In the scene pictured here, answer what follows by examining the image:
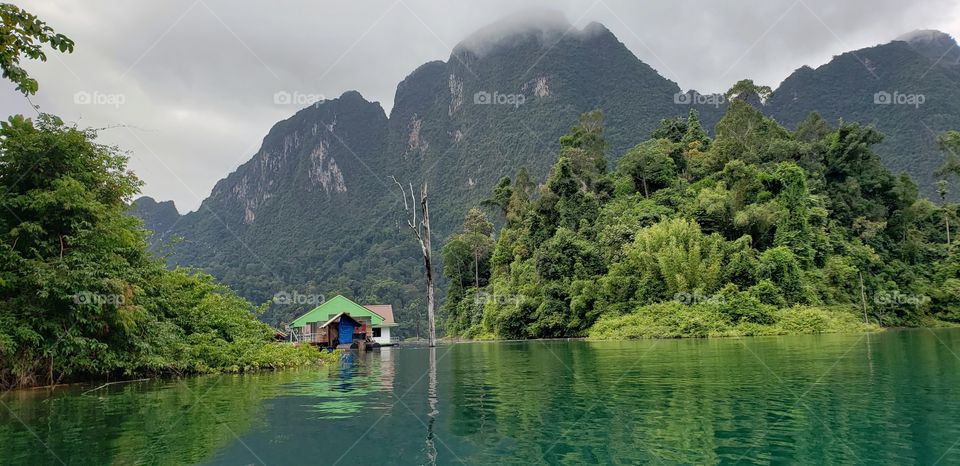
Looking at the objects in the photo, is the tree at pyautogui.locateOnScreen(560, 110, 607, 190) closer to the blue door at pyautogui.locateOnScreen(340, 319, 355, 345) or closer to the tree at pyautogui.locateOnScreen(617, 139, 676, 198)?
the tree at pyautogui.locateOnScreen(617, 139, 676, 198)

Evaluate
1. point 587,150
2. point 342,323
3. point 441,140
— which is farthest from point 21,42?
point 441,140

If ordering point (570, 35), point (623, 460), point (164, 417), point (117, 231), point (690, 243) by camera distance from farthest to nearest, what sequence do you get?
point (570, 35), point (690, 243), point (117, 231), point (164, 417), point (623, 460)

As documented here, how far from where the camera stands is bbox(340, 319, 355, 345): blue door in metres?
36.1

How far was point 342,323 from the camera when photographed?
36.3m

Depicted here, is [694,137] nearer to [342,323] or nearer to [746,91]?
[746,91]

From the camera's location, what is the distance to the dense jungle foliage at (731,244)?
103ft

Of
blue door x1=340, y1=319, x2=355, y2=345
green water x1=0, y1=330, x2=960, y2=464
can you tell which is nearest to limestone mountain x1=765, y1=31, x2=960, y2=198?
blue door x1=340, y1=319, x2=355, y2=345

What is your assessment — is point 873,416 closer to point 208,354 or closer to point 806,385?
point 806,385

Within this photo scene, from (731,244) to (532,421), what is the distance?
30399 mm

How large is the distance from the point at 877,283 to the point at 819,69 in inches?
2877

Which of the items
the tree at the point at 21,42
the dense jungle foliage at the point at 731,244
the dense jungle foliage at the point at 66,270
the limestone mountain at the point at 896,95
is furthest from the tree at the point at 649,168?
the tree at the point at 21,42

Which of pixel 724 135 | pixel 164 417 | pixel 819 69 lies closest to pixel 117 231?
pixel 164 417

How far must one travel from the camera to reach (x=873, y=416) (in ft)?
17.9

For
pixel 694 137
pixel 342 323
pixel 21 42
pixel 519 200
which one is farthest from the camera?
pixel 519 200
